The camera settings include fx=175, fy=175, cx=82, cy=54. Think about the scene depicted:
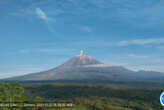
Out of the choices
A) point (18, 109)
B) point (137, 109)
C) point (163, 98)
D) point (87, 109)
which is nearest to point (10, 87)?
point (18, 109)

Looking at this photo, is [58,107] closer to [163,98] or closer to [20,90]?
[20,90]

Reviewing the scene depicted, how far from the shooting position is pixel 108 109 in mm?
134750

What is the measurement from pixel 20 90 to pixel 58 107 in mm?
22087

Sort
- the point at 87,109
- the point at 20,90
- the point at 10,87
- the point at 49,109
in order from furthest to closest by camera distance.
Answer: the point at 87,109, the point at 49,109, the point at 10,87, the point at 20,90

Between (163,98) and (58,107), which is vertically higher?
(163,98)

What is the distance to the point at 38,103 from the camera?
65125mm

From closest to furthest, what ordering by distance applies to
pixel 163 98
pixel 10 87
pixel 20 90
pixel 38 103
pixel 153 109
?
pixel 163 98
pixel 20 90
pixel 10 87
pixel 38 103
pixel 153 109

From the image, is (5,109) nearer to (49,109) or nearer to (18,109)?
(18,109)

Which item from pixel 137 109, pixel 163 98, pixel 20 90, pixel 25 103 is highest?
pixel 163 98

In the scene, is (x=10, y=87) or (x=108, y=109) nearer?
(x=10, y=87)

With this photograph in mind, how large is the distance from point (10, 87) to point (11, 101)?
4514mm

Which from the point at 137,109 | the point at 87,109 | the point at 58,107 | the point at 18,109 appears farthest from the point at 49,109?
the point at 137,109

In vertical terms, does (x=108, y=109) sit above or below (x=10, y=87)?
below

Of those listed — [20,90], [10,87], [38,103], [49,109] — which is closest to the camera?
[20,90]
